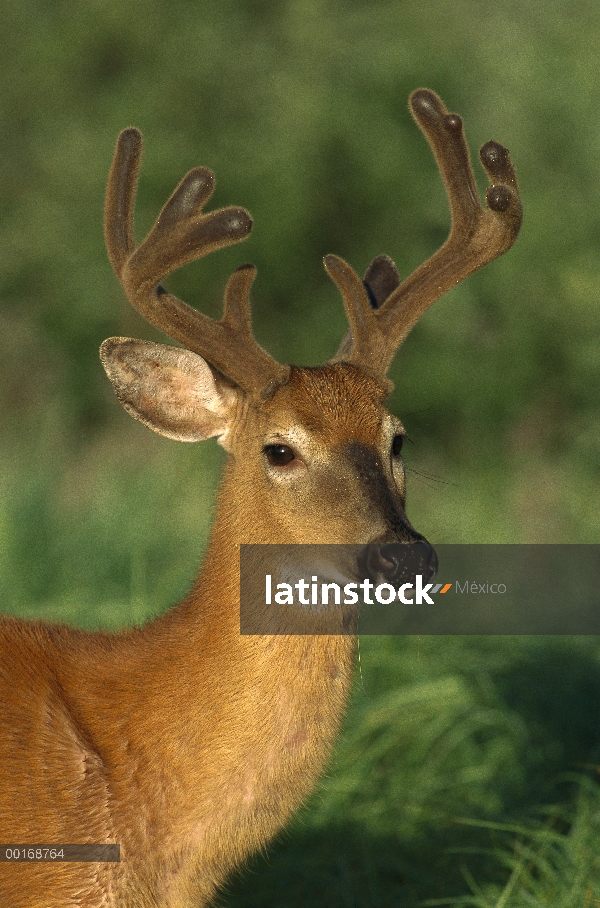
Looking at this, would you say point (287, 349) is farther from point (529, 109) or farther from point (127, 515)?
point (127, 515)

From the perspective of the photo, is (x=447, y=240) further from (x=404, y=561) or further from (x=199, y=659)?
(x=199, y=659)

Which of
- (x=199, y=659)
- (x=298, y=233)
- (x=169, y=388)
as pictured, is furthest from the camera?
(x=298, y=233)

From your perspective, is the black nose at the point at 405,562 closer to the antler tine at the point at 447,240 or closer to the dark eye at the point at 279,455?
the dark eye at the point at 279,455

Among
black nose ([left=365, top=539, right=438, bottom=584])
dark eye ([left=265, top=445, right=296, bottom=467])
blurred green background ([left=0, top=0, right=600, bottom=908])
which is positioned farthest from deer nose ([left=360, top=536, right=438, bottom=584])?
blurred green background ([left=0, top=0, right=600, bottom=908])

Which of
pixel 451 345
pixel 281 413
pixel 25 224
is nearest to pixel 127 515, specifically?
pixel 281 413

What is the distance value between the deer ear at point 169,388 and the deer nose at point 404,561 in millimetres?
746

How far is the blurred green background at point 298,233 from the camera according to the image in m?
6.60

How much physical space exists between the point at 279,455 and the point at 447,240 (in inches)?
33.5

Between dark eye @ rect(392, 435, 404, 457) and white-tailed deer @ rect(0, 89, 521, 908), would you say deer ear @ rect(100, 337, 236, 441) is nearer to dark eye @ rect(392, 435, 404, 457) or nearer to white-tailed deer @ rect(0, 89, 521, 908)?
white-tailed deer @ rect(0, 89, 521, 908)

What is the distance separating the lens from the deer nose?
2.99 metres

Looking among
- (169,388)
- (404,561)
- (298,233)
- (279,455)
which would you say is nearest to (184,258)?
(169,388)

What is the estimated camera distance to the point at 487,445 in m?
8.22

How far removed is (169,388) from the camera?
3557 mm

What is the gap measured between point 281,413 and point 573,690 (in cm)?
208
